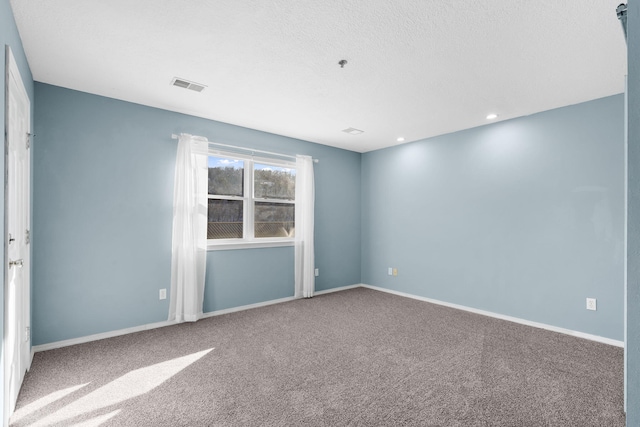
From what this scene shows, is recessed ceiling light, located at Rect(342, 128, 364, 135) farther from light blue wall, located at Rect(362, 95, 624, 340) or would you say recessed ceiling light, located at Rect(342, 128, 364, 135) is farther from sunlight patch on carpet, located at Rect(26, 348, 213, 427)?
sunlight patch on carpet, located at Rect(26, 348, 213, 427)

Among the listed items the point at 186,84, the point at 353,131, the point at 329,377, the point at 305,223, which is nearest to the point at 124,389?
the point at 329,377

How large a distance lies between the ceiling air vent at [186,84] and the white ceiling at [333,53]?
0.07 m

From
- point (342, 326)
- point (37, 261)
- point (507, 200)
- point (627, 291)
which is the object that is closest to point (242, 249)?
point (342, 326)

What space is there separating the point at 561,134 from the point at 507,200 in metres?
0.88

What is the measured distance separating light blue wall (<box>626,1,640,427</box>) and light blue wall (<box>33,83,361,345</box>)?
3704 millimetres

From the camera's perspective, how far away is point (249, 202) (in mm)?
4359

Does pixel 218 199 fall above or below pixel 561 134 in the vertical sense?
below

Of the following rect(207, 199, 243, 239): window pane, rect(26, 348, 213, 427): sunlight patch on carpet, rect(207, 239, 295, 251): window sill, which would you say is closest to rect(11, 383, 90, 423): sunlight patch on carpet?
rect(26, 348, 213, 427): sunlight patch on carpet

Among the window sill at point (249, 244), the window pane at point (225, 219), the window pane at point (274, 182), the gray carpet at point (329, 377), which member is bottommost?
the gray carpet at point (329, 377)

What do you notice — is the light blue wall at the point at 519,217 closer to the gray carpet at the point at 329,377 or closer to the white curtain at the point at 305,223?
the gray carpet at the point at 329,377

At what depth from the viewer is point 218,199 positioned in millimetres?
4086

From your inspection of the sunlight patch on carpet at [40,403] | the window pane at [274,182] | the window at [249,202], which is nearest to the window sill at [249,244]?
the window at [249,202]

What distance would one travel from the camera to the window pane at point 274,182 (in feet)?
14.6

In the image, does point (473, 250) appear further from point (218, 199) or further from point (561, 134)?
point (218, 199)
